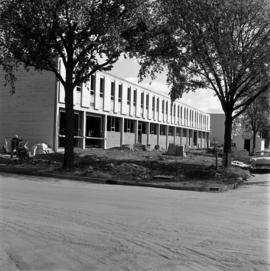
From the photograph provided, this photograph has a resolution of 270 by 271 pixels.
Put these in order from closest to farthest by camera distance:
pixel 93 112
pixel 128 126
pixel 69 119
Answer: pixel 69 119 → pixel 93 112 → pixel 128 126

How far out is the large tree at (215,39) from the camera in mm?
22266

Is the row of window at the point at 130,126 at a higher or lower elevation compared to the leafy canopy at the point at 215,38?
lower

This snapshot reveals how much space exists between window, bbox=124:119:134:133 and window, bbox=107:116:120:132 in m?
2.09

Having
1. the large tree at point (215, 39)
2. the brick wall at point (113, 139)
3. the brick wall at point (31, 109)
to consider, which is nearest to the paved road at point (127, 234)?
the large tree at point (215, 39)

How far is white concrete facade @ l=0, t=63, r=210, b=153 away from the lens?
112 feet

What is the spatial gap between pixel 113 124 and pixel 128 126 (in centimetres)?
438

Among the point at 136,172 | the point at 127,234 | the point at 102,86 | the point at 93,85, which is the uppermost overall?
the point at 102,86

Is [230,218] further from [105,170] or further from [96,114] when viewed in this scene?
[96,114]

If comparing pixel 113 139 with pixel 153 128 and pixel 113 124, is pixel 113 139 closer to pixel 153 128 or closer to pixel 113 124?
pixel 113 124

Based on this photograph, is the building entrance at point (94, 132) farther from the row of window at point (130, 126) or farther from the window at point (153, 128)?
the window at point (153, 128)

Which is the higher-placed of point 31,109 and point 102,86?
point 102,86

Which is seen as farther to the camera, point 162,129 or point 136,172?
point 162,129

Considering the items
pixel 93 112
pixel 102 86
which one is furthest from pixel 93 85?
pixel 93 112

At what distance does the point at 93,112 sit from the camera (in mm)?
39406
